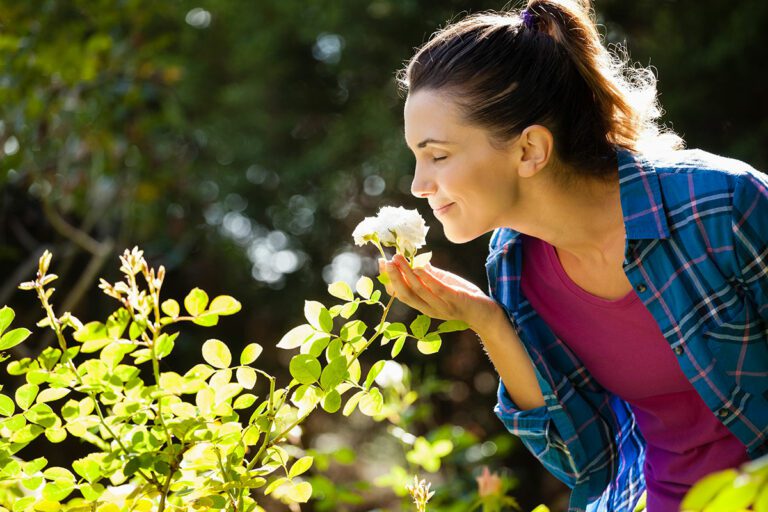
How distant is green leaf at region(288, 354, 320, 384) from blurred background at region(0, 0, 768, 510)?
1662 mm

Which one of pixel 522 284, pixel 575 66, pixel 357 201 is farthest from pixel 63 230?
pixel 575 66

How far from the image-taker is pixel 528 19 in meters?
1.63

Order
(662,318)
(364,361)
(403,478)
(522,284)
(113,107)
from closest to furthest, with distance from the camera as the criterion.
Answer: (662,318) < (522,284) < (403,478) < (113,107) < (364,361)

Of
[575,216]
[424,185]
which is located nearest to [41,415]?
[424,185]

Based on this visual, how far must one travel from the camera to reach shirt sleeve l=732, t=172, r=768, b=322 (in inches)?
55.0

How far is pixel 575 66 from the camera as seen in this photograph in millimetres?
1604

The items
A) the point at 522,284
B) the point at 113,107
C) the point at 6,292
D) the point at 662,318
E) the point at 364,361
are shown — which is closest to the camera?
the point at 662,318

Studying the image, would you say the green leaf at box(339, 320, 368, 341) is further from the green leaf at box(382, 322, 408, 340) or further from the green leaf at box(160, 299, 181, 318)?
the green leaf at box(160, 299, 181, 318)

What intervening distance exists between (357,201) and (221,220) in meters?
0.54

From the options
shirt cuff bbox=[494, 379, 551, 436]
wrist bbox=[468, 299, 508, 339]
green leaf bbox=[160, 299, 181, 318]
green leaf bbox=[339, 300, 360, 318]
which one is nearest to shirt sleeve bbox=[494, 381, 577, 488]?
shirt cuff bbox=[494, 379, 551, 436]

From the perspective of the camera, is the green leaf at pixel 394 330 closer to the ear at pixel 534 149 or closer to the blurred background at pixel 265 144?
the ear at pixel 534 149

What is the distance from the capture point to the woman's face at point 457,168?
150 cm

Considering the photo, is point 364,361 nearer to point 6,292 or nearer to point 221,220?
point 221,220

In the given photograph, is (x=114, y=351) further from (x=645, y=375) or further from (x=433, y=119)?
(x=645, y=375)
